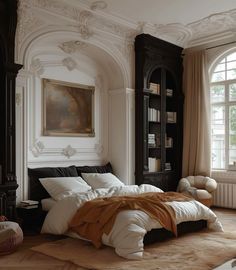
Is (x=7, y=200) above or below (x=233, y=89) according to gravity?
below

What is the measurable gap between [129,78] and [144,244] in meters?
3.38

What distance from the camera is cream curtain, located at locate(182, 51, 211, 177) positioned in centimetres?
692

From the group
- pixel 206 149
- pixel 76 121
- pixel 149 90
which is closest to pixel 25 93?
pixel 76 121

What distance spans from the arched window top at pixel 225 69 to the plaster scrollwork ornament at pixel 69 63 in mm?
2898

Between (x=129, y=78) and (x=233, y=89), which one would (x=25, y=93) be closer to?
(x=129, y=78)

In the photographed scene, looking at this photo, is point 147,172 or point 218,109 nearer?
point 147,172

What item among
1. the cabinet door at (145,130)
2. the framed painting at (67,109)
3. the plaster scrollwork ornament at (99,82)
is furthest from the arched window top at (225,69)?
the framed painting at (67,109)

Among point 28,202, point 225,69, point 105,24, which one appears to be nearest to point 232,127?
point 225,69

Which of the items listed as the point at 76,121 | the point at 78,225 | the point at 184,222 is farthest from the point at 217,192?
the point at 78,225

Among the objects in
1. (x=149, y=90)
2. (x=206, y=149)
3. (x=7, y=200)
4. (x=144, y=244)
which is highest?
(x=149, y=90)

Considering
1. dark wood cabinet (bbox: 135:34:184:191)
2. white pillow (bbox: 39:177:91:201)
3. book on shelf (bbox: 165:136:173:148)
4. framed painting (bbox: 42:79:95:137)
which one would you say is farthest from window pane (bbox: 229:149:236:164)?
white pillow (bbox: 39:177:91:201)

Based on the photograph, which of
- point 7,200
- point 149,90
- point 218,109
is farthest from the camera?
point 218,109

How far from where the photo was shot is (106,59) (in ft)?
21.0

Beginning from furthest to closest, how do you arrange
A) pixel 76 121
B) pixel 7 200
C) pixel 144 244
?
pixel 76 121, pixel 7 200, pixel 144 244
